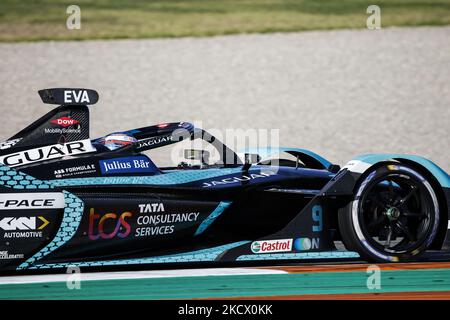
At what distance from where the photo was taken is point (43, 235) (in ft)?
16.8

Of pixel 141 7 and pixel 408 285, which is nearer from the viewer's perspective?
pixel 408 285

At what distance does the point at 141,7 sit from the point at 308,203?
1492 centimetres

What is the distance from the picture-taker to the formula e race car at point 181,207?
16.9ft

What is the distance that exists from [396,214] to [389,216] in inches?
1.9

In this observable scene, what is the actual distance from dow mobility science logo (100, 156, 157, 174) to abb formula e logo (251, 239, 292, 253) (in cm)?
88

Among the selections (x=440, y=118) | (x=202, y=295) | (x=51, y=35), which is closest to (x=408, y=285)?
(x=202, y=295)
